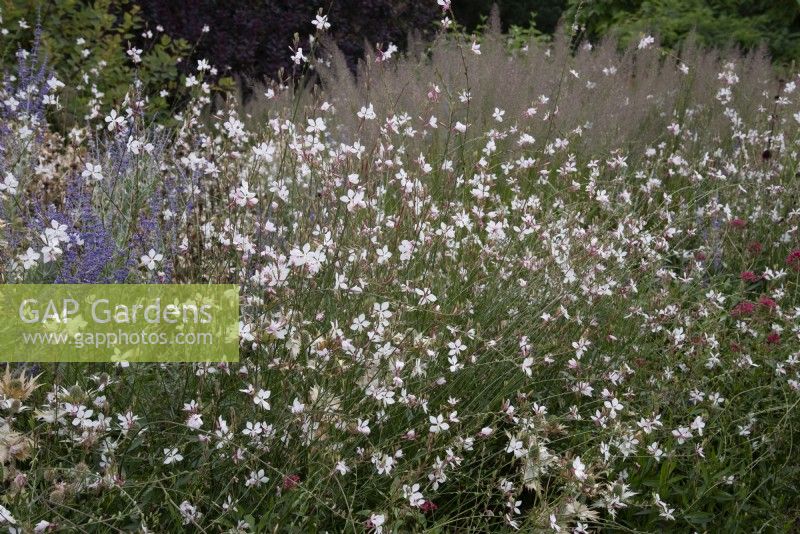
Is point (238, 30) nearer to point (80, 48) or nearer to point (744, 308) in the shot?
point (80, 48)

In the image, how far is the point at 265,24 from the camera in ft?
26.7

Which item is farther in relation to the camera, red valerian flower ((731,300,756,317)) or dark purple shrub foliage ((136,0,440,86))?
dark purple shrub foliage ((136,0,440,86))

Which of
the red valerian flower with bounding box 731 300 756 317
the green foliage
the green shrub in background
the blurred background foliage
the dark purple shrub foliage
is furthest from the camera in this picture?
the green foliage

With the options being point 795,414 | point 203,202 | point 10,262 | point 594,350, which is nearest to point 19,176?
point 203,202

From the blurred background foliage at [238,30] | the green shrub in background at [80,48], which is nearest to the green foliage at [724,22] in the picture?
the blurred background foliage at [238,30]

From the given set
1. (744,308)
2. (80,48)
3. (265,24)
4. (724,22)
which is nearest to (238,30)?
(265,24)

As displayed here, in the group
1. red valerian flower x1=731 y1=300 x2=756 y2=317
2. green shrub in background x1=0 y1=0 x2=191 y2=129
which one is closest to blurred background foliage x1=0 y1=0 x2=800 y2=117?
green shrub in background x1=0 y1=0 x2=191 y2=129

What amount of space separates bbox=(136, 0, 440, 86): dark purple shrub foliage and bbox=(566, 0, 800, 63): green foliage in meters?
1.93

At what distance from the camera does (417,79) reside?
646 centimetres

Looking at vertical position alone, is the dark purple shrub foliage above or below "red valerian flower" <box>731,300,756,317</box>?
above

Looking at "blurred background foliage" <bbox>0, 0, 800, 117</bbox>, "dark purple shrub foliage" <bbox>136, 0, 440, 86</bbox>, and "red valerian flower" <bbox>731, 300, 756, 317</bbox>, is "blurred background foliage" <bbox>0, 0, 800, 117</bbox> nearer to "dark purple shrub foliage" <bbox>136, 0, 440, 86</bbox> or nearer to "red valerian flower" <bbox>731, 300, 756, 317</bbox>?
"dark purple shrub foliage" <bbox>136, 0, 440, 86</bbox>

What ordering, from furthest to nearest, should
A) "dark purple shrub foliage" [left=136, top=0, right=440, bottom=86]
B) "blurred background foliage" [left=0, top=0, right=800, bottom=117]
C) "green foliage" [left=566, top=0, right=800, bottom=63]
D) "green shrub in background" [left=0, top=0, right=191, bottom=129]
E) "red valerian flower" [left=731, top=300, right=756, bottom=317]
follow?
"green foliage" [left=566, top=0, right=800, bottom=63] → "dark purple shrub foliage" [left=136, top=0, right=440, bottom=86] → "blurred background foliage" [left=0, top=0, right=800, bottom=117] → "green shrub in background" [left=0, top=0, right=191, bottom=129] → "red valerian flower" [left=731, top=300, right=756, bottom=317]

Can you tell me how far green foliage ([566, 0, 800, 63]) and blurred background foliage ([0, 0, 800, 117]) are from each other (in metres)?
0.01

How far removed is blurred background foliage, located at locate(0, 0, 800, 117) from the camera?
18.9 ft
